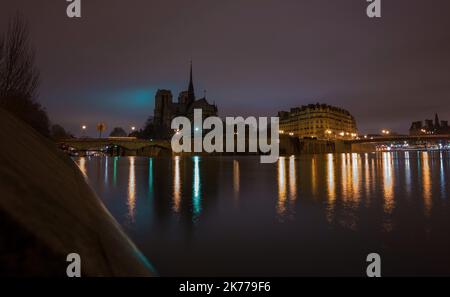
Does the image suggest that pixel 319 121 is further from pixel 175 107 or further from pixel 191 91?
pixel 175 107

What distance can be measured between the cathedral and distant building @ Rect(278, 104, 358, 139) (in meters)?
39.9

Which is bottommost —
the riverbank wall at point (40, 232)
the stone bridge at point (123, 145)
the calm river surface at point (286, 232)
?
the calm river surface at point (286, 232)

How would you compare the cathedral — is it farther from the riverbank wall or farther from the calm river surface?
the riverbank wall

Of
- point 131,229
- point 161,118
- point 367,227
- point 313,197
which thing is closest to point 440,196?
point 313,197

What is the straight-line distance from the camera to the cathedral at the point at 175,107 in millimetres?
131375

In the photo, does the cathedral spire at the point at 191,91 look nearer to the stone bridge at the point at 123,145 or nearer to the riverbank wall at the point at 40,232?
the stone bridge at the point at 123,145

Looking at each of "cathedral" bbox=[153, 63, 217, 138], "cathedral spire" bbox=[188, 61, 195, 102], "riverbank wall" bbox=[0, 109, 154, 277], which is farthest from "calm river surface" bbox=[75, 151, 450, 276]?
"cathedral spire" bbox=[188, 61, 195, 102]

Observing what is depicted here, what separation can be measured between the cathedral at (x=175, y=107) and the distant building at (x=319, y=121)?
1572 inches

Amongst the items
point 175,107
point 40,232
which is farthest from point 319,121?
point 40,232

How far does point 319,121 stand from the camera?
5458 inches

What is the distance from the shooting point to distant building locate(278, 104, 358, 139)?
13741 cm

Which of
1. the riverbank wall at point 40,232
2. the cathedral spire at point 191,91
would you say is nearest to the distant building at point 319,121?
the cathedral spire at point 191,91

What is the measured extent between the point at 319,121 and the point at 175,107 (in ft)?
228
